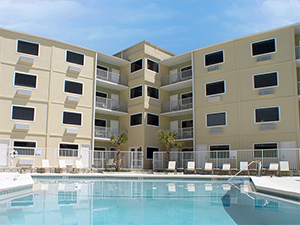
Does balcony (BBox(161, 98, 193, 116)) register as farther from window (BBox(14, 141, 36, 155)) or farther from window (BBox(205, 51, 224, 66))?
window (BBox(14, 141, 36, 155))

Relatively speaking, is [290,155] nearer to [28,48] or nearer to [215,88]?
[215,88]

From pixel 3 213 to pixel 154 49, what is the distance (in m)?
22.6

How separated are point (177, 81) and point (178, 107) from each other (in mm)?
2354

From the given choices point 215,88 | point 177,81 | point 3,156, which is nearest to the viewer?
point 3,156

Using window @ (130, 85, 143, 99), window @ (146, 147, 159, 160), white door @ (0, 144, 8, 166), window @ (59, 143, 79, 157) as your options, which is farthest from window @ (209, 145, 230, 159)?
white door @ (0, 144, 8, 166)

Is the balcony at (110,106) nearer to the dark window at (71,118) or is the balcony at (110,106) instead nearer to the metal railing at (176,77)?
the dark window at (71,118)

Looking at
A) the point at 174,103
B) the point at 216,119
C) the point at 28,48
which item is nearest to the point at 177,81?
the point at 174,103

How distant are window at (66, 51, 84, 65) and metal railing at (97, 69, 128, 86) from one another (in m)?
2.14

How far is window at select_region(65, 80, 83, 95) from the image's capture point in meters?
23.8

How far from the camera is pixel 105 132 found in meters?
26.0

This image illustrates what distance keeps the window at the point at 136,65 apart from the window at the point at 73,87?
212 inches

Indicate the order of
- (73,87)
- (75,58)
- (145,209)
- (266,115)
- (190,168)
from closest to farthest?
(145,209) < (266,115) < (190,168) < (73,87) < (75,58)

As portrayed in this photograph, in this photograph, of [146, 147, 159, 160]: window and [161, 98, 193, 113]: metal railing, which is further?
[161, 98, 193, 113]: metal railing

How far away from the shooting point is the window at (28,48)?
2198cm
